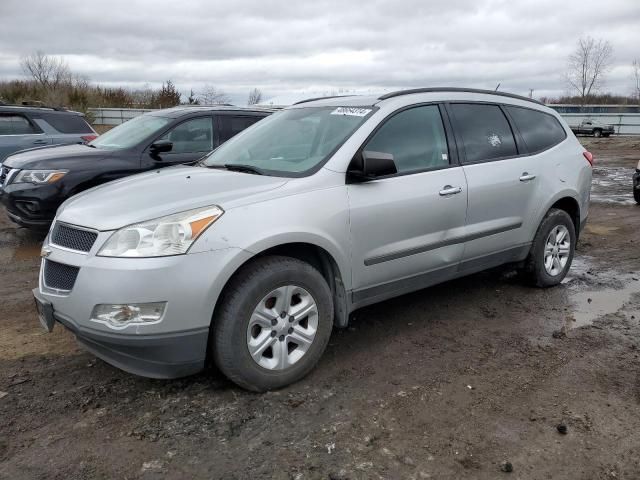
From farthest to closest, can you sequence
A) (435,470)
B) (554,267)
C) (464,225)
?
(554,267)
(464,225)
(435,470)

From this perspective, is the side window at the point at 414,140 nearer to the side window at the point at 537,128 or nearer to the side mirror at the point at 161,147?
the side window at the point at 537,128

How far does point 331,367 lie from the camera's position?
3.71 metres

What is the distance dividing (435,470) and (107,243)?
2.00m

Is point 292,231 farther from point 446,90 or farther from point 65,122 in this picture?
point 65,122

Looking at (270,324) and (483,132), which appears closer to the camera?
(270,324)

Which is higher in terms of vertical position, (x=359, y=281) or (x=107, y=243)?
(x=107, y=243)

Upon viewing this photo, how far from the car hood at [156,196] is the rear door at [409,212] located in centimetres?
67

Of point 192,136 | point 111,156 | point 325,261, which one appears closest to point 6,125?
point 111,156

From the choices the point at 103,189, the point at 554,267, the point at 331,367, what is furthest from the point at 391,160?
the point at 554,267

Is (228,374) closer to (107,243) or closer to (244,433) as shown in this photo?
(244,433)

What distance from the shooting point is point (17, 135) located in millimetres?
9555

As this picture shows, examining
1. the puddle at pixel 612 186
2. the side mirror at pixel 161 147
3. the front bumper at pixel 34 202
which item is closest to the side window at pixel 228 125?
the side mirror at pixel 161 147

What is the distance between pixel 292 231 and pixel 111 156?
4.27 m

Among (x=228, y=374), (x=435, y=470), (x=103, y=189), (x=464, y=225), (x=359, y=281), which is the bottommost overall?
(x=435, y=470)
